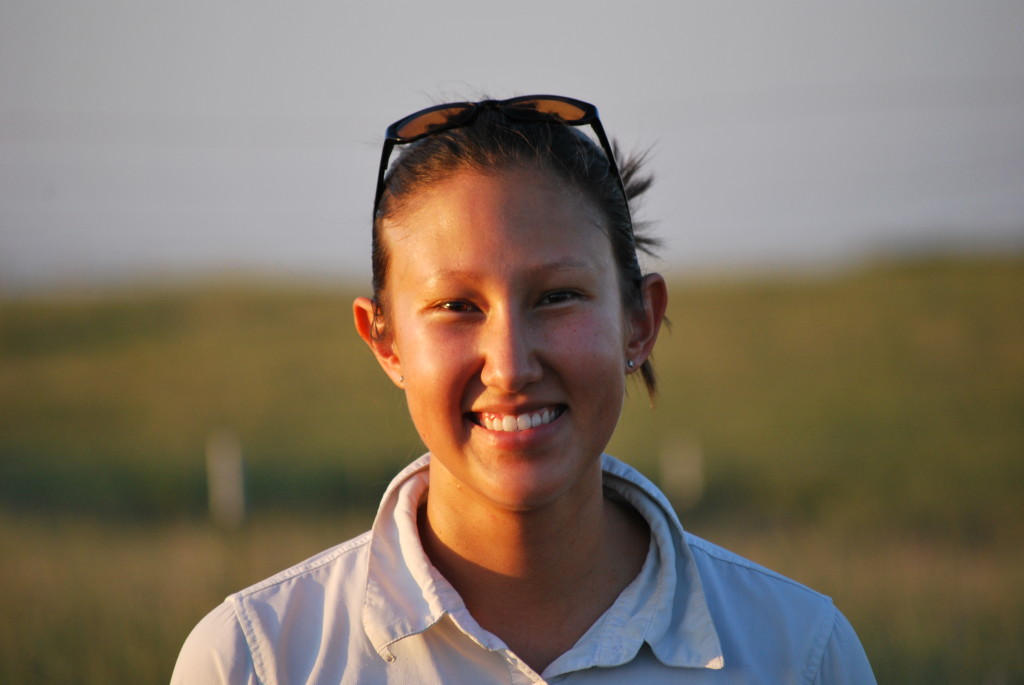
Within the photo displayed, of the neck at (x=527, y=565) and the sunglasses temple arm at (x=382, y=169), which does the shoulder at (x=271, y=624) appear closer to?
the neck at (x=527, y=565)

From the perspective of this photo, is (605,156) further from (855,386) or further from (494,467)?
(855,386)

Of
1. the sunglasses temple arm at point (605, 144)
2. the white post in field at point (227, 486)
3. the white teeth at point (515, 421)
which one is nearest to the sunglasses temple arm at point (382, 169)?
the sunglasses temple arm at point (605, 144)

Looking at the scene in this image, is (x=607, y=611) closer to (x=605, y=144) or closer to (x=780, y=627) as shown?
(x=780, y=627)

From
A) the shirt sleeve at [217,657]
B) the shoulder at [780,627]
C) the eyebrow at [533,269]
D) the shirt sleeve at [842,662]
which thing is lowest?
the shirt sleeve at [842,662]

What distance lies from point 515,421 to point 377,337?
54 centimetres

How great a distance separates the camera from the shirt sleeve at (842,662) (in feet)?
7.21

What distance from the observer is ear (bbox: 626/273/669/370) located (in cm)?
249

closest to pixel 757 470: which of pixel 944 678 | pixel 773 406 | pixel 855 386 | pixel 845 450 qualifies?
pixel 845 450

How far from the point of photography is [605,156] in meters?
2.47

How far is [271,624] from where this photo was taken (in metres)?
2.11

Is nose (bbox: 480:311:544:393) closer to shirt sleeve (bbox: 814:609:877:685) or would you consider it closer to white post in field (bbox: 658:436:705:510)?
shirt sleeve (bbox: 814:609:877:685)

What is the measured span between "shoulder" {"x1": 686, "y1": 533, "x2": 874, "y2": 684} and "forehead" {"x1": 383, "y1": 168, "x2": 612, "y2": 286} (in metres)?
0.75

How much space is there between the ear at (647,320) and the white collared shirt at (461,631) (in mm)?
436

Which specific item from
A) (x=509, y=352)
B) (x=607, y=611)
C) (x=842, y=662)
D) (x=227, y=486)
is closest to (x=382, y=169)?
(x=509, y=352)
